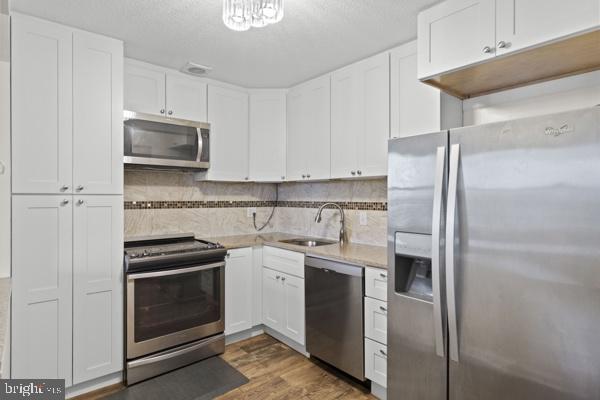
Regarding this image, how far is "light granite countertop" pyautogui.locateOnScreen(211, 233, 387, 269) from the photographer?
7.25 feet

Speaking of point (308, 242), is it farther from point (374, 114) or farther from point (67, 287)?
point (67, 287)

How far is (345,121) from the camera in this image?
2736 millimetres

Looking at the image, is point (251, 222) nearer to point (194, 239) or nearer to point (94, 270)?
point (194, 239)

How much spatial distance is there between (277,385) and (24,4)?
2.79 m

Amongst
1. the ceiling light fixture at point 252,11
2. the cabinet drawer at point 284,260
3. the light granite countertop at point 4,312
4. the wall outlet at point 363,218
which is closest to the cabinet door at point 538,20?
the ceiling light fixture at point 252,11

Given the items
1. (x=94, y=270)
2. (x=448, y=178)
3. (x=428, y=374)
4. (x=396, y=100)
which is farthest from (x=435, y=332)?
(x=94, y=270)

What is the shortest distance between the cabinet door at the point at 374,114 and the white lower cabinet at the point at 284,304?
1.07 metres

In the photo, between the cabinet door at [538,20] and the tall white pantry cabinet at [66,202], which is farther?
the tall white pantry cabinet at [66,202]

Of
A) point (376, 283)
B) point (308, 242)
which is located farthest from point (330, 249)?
point (308, 242)

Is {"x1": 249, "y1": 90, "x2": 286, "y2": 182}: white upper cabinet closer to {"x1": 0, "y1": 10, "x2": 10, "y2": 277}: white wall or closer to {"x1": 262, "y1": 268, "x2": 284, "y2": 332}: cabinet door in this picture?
{"x1": 262, "y1": 268, "x2": 284, "y2": 332}: cabinet door

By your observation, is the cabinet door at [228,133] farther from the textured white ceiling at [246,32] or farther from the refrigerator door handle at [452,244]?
the refrigerator door handle at [452,244]

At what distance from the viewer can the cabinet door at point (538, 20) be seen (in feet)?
4.51

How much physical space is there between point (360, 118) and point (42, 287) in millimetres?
2417

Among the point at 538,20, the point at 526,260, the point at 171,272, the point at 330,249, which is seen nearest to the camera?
the point at 526,260
